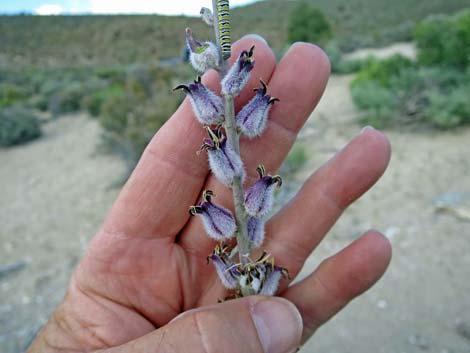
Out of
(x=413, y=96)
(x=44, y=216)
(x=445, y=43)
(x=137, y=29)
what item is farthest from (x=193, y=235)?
(x=137, y=29)

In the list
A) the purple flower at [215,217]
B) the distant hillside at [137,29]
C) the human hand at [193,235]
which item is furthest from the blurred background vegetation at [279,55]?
the purple flower at [215,217]

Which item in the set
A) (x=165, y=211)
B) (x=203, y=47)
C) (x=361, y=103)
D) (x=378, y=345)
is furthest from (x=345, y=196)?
(x=361, y=103)

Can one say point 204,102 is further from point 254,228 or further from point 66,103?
point 66,103

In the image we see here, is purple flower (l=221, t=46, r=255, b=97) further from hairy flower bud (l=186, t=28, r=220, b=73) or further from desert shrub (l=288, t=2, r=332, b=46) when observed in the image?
desert shrub (l=288, t=2, r=332, b=46)

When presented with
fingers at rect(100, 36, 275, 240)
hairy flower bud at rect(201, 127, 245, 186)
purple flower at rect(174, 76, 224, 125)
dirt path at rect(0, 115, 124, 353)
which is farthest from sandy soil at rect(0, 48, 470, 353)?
purple flower at rect(174, 76, 224, 125)

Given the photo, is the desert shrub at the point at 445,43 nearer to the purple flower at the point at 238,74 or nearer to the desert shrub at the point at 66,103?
the purple flower at the point at 238,74

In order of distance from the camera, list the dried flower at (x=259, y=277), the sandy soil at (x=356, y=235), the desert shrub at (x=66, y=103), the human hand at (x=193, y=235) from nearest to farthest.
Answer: the dried flower at (x=259, y=277) → the human hand at (x=193, y=235) → the sandy soil at (x=356, y=235) → the desert shrub at (x=66, y=103)
